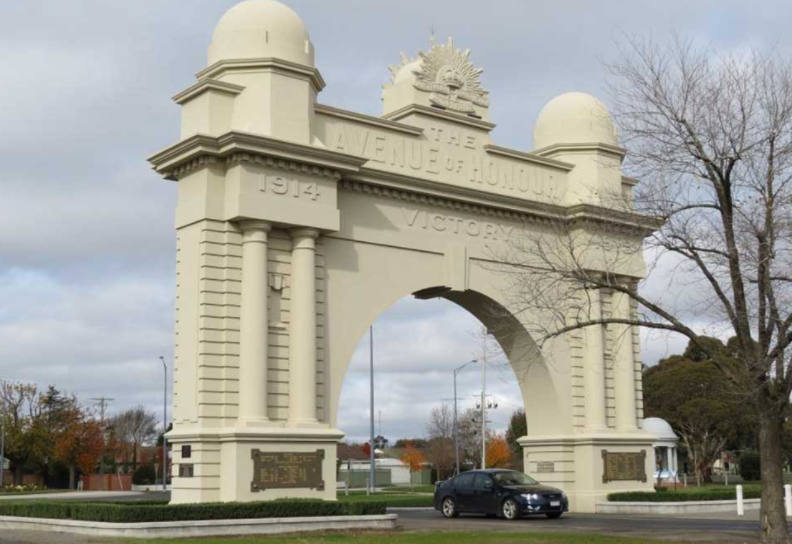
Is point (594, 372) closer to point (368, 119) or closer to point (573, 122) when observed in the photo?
point (573, 122)

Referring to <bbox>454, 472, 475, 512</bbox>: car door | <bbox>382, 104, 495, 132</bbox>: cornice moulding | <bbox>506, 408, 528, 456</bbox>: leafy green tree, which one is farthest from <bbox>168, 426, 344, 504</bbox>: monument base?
<bbox>506, 408, 528, 456</bbox>: leafy green tree

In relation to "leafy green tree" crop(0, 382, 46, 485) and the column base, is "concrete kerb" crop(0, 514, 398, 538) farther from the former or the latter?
"leafy green tree" crop(0, 382, 46, 485)

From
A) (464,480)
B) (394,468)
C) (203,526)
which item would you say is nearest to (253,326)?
(203,526)

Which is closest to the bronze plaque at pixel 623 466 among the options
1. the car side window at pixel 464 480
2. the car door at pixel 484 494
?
the car side window at pixel 464 480

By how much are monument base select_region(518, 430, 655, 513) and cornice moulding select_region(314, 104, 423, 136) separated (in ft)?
33.5

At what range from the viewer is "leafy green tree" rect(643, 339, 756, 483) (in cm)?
6203

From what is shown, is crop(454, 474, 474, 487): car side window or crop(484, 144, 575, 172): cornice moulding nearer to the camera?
crop(454, 474, 474, 487): car side window

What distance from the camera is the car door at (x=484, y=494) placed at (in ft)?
82.1

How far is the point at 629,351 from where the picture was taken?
31422 mm

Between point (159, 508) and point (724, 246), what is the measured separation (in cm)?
1169

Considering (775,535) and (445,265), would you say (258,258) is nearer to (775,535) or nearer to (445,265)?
(445,265)

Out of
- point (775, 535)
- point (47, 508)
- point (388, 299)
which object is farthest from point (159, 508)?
point (775, 535)

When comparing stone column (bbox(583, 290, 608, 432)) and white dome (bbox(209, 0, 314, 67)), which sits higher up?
white dome (bbox(209, 0, 314, 67))

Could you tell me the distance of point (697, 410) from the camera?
205 feet
